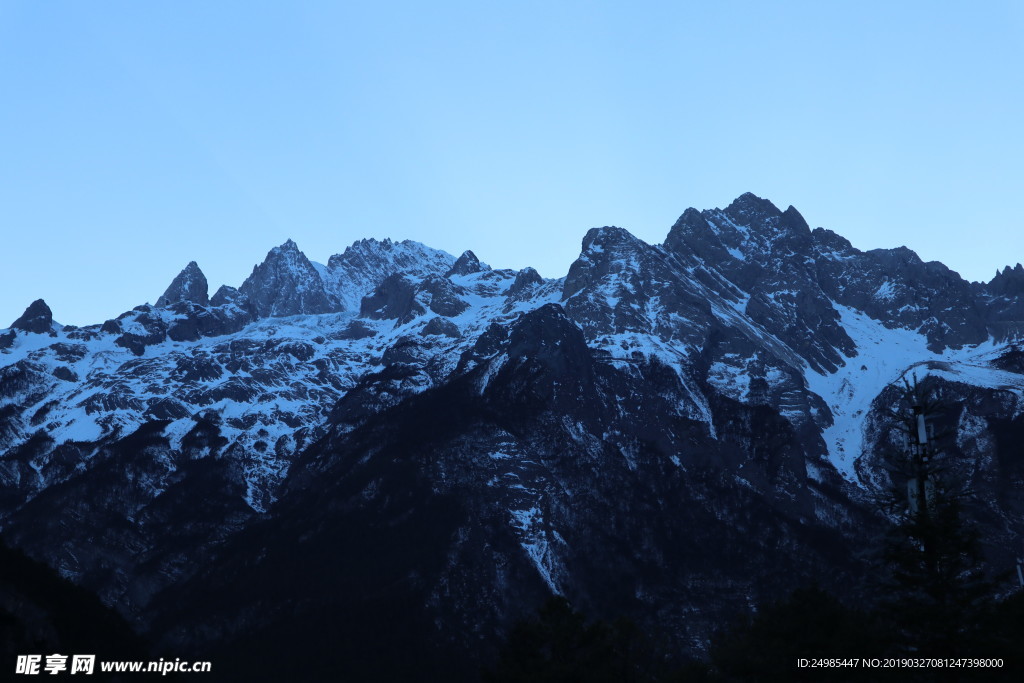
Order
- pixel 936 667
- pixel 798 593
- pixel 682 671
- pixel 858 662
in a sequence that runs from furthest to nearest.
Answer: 1. pixel 682 671
2. pixel 798 593
3. pixel 858 662
4. pixel 936 667

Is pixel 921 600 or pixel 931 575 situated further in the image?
pixel 931 575

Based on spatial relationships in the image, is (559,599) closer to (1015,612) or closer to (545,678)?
(545,678)

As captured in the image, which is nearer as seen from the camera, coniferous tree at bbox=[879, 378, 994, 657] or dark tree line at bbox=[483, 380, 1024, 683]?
dark tree line at bbox=[483, 380, 1024, 683]

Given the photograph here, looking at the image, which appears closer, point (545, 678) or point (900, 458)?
point (900, 458)

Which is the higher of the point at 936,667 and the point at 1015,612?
the point at 1015,612

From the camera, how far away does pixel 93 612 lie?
106500 mm

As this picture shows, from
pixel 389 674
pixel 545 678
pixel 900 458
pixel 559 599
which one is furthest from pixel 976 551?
pixel 389 674

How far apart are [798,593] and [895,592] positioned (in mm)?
24626

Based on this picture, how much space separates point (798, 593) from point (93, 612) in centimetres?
5566

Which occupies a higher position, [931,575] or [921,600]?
[931,575]

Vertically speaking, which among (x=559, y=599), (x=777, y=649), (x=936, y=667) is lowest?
(x=936, y=667)

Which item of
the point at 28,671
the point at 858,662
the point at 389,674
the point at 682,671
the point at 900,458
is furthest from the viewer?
the point at 389,674

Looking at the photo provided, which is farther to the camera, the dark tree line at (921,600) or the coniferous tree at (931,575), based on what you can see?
the coniferous tree at (931,575)

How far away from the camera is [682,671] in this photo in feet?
309
